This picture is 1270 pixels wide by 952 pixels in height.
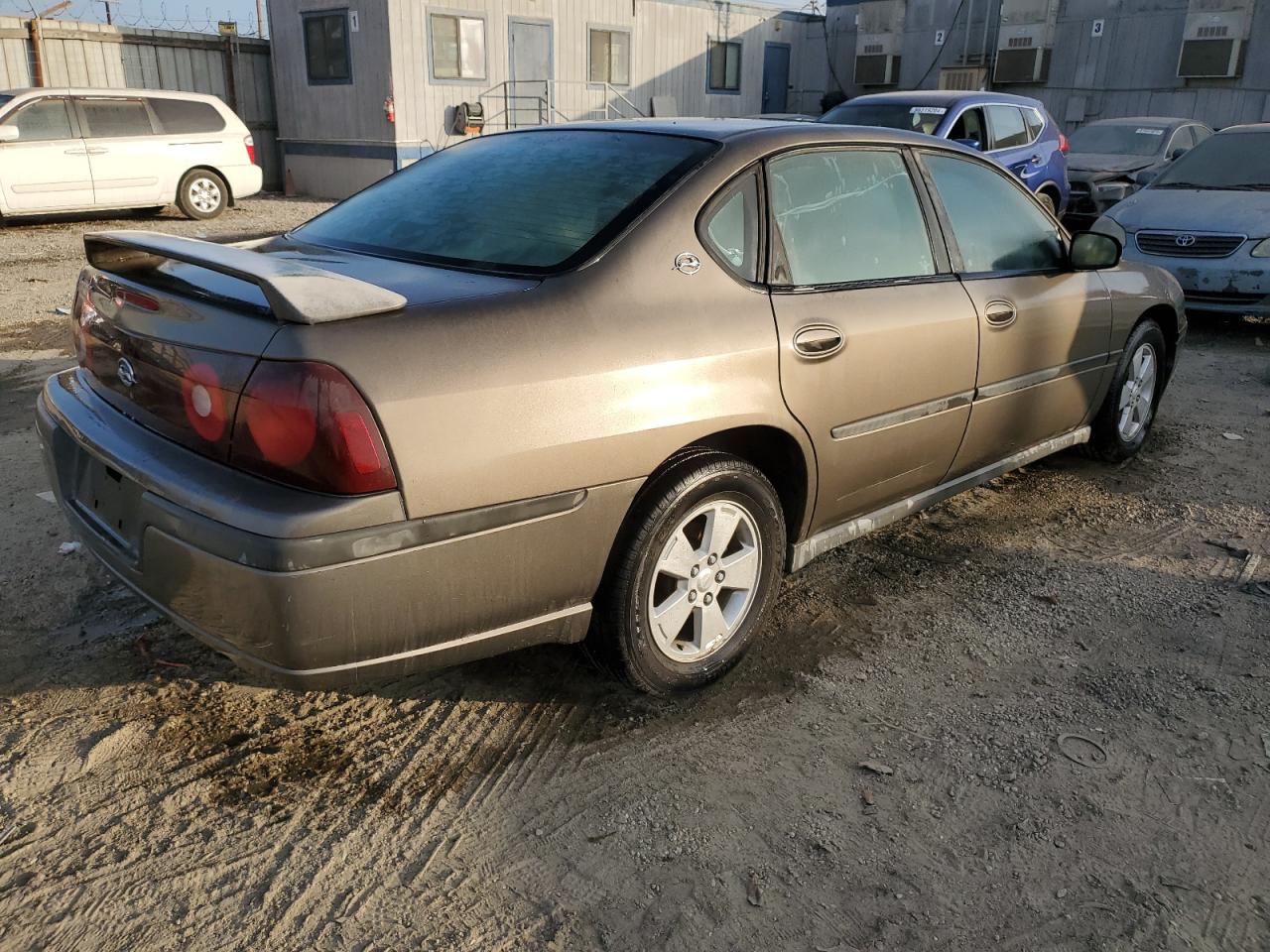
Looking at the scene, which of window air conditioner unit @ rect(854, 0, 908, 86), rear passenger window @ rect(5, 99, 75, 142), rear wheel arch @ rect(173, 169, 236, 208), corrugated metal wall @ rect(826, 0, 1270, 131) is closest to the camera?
rear passenger window @ rect(5, 99, 75, 142)

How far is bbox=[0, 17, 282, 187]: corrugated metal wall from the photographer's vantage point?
1627 cm

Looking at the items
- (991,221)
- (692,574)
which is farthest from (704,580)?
(991,221)

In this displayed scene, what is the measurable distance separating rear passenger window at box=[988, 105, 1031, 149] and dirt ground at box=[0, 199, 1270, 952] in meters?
8.18

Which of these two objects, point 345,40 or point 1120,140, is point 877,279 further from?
point 345,40

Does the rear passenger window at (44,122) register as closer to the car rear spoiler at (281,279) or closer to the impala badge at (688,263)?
the car rear spoiler at (281,279)

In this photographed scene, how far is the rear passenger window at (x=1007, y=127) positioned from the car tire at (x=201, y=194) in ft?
32.3

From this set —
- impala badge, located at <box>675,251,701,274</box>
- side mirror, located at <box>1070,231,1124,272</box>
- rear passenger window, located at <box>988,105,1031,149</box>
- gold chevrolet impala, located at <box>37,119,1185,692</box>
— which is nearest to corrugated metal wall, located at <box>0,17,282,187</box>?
rear passenger window, located at <box>988,105,1031,149</box>

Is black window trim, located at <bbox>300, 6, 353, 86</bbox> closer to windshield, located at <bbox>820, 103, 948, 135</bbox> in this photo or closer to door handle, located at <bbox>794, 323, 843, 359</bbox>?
windshield, located at <bbox>820, 103, 948, 135</bbox>

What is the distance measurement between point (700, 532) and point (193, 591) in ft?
4.40

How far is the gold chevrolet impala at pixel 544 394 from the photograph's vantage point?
2281 mm

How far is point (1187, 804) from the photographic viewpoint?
266 cm

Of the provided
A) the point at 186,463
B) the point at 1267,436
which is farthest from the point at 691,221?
the point at 1267,436

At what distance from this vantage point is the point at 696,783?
271 centimetres

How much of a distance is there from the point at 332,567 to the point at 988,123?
10.5 metres
